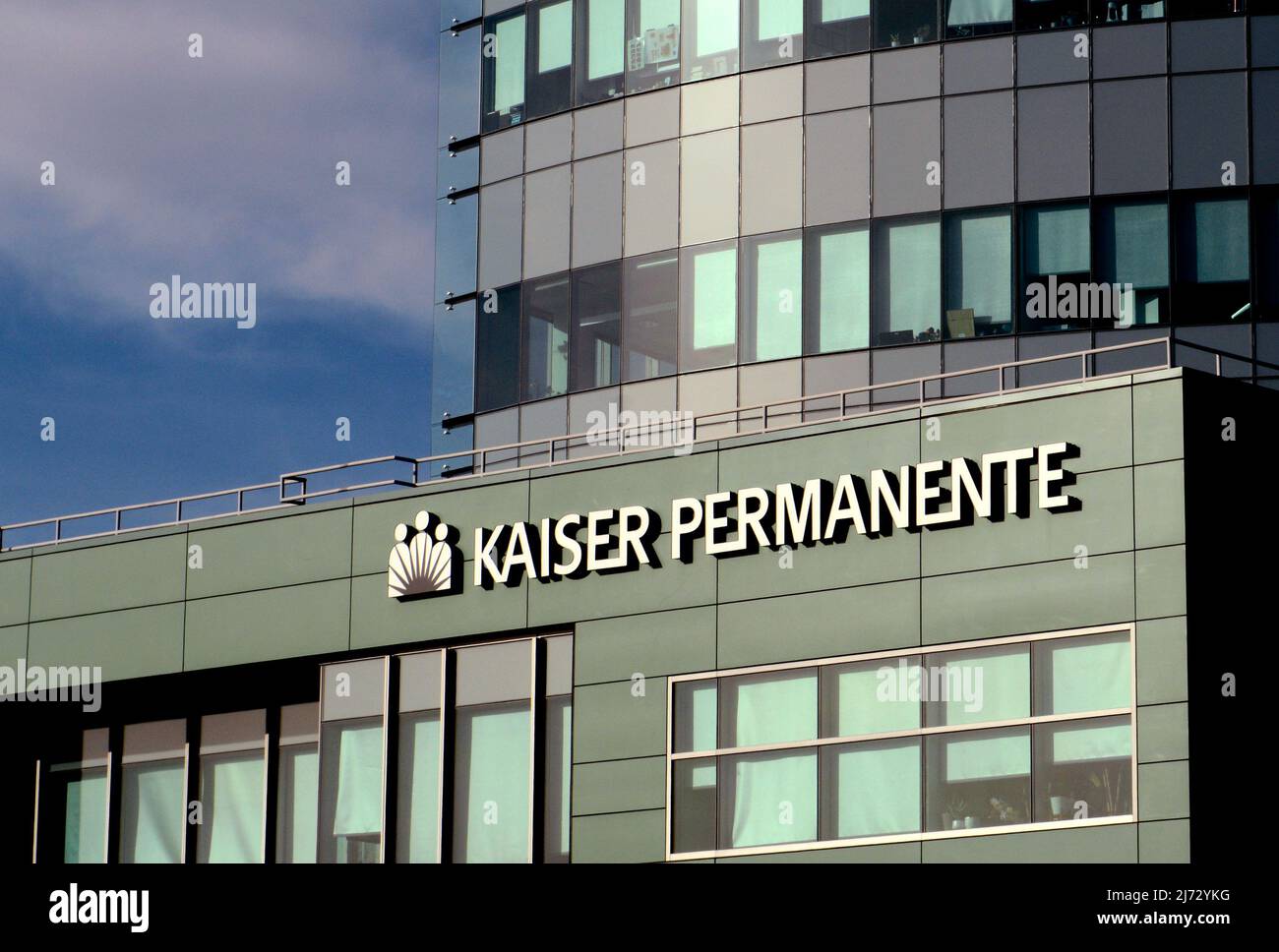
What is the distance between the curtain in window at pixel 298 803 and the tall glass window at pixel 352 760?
63 centimetres

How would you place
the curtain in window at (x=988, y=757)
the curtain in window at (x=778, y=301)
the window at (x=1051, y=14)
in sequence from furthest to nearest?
the curtain in window at (x=778, y=301), the window at (x=1051, y=14), the curtain in window at (x=988, y=757)

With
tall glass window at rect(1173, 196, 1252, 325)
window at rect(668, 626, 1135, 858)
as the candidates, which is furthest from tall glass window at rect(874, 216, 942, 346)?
window at rect(668, 626, 1135, 858)

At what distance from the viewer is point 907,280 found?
37.5 m

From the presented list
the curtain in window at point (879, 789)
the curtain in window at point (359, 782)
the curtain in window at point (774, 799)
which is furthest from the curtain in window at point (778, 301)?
the curtain in window at point (879, 789)

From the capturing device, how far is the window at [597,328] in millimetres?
39719

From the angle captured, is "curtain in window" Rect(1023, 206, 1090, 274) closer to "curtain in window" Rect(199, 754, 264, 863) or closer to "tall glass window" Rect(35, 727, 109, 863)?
"curtain in window" Rect(199, 754, 264, 863)

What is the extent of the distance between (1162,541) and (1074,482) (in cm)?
147

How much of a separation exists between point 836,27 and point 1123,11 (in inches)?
181

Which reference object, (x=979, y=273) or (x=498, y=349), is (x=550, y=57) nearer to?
(x=498, y=349)

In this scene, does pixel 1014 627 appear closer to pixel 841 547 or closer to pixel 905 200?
pixel 841 547

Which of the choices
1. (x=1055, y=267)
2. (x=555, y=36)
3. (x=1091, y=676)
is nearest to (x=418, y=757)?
(x=1091, y=676)

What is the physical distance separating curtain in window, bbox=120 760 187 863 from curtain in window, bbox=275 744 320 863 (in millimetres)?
2365

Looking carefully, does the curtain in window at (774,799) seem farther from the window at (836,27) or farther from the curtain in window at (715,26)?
the curtain in window at (715,26)
